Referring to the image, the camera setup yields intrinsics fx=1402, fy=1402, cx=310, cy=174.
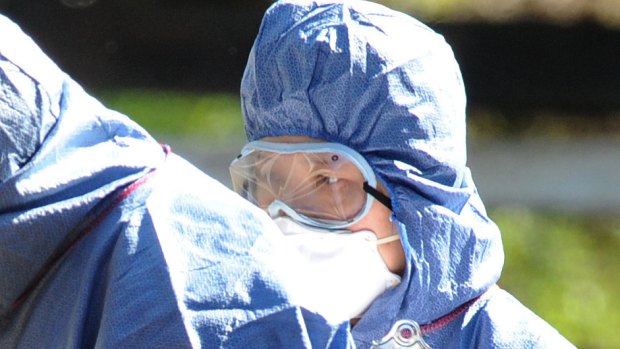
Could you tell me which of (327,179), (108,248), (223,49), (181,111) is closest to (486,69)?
(223,49)

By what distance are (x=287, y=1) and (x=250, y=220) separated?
1349 mm

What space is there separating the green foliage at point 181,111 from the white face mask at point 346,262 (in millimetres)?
3793

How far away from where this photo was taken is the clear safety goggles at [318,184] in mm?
3109

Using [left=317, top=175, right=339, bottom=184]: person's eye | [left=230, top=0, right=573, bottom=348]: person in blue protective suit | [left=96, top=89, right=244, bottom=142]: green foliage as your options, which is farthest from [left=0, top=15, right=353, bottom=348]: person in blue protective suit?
[left=96, top=89, right=244, bottom=142]: green foliage

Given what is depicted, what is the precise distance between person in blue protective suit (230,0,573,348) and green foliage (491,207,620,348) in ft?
19.0

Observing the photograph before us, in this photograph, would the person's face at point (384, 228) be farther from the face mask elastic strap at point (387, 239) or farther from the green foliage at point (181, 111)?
the green foliage at point (181, 111)

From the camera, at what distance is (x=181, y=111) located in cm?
932

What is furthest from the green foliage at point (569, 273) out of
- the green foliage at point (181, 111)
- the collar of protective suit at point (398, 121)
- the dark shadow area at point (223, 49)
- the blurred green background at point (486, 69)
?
the collar of protective suit at point (398, 121)

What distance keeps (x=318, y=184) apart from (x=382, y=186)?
145 millimetres

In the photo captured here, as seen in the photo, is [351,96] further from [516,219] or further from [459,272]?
[516,219]

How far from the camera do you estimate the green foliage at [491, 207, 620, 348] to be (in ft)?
29.6

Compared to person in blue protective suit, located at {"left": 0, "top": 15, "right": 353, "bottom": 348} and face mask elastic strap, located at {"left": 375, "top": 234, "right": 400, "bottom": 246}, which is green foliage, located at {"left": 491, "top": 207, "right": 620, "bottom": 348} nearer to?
face mask elastic strap, located at {"left": 375, "top": 234, "right": 400, "bottom": 246}

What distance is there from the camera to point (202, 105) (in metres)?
9.02

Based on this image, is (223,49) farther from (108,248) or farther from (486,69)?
(108,248)
